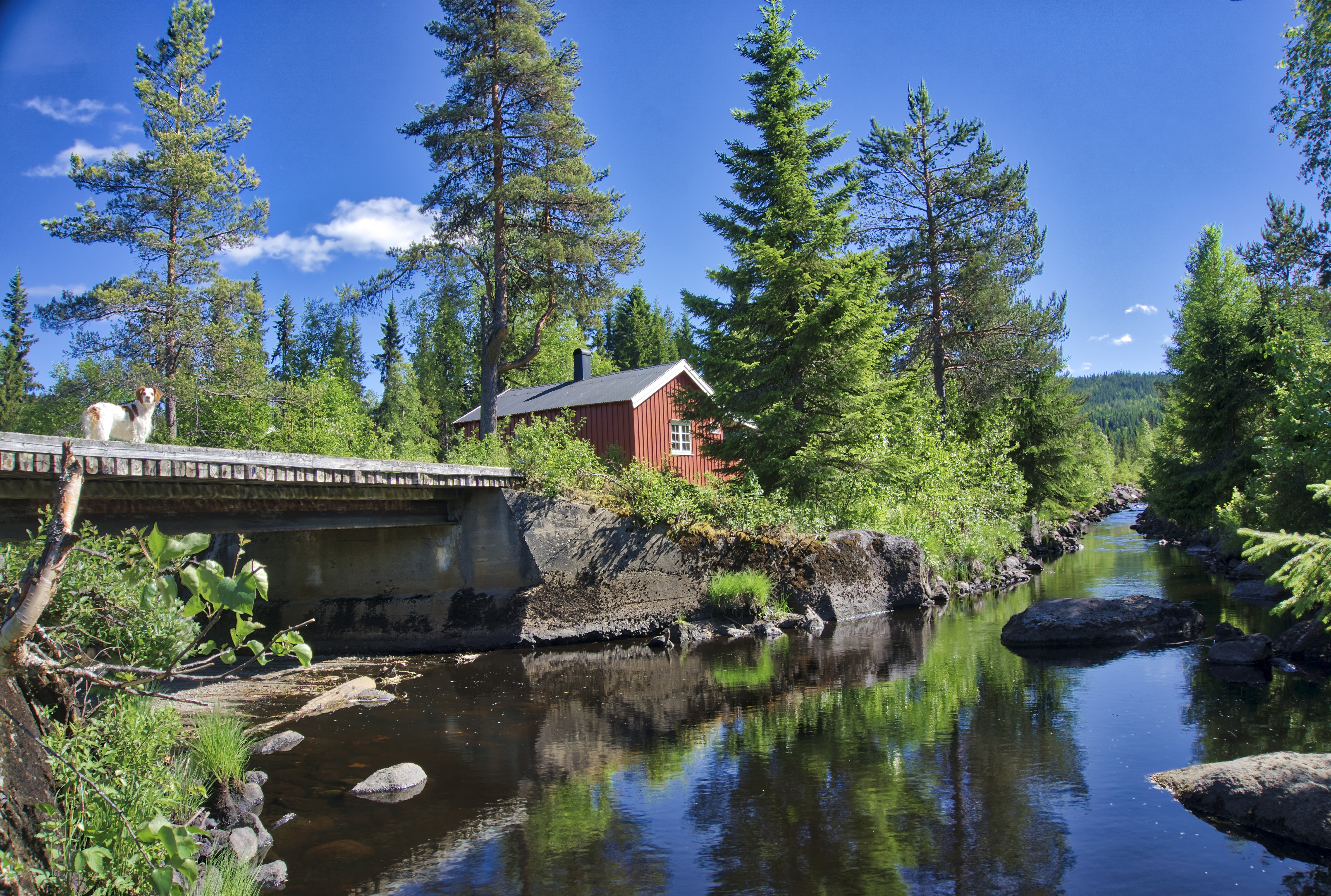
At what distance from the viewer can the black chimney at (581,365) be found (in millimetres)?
34844

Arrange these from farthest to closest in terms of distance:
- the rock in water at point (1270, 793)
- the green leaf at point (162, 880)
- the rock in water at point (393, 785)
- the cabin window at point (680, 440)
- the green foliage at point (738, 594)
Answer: the cabin window at point (680, 440) < the green foliage at point (738, 594) < the rock in water at point (393, 785) < the rock in water at point (1270, 793) < the green leaf at point (162, 880)

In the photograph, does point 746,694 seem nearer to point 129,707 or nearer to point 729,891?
point 729,891

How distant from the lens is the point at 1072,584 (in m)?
20.1

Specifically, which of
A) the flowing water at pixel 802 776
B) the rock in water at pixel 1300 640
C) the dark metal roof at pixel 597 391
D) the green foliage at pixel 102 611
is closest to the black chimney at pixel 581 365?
the dark metal roof at pixel 597 391

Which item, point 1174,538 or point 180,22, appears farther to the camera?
point 1174,538

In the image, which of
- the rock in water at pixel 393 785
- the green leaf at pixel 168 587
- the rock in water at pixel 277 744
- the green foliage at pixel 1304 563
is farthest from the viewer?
the rock in water at pixel 277 744

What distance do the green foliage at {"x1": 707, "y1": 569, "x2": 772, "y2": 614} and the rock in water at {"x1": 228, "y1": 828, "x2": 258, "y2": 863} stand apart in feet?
35.3

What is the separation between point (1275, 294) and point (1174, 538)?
12626 millimetres

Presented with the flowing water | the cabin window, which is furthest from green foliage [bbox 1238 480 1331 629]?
the cabin window

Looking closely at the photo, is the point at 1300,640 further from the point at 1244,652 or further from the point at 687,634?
the point at 687,634

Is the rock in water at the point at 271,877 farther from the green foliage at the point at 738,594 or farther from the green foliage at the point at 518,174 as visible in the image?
the green foliage at the point at 518,174

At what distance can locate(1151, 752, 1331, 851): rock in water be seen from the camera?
20.0ft

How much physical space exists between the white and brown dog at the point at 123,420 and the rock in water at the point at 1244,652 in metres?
15.6

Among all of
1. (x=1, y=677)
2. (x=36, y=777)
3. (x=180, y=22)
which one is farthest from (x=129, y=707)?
(x=180, y=22)
